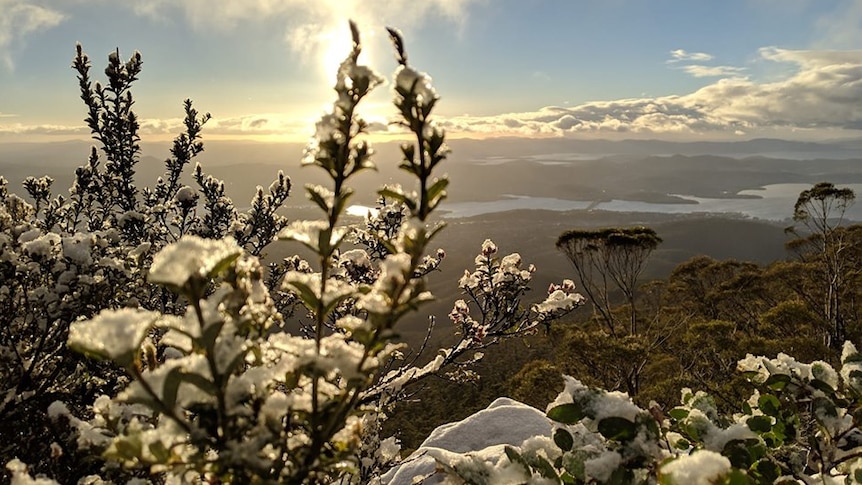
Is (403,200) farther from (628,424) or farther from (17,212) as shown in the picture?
(17,212)

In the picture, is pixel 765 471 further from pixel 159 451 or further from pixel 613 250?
pixel 613 250

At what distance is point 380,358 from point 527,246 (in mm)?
172115

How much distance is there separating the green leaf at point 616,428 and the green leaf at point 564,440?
0.24 meters

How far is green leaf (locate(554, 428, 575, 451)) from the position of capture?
1670 mm

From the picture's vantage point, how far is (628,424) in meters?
1.46

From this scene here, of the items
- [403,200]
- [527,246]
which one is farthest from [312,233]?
[527,246]

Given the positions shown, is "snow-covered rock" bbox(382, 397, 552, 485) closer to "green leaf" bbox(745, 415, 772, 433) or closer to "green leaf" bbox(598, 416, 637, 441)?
"green leaf" bbox(745, 415, 772, 433)

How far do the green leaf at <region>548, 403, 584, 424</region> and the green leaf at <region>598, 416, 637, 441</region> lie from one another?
0.24 feet

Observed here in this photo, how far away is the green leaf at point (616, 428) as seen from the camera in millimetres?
1459

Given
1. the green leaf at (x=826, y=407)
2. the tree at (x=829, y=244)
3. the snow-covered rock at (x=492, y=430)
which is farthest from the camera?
the tree at (x=829, y=244)

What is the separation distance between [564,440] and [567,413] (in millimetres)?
214

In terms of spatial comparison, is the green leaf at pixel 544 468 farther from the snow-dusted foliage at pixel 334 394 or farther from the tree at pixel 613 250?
the tree at pixel 613 250

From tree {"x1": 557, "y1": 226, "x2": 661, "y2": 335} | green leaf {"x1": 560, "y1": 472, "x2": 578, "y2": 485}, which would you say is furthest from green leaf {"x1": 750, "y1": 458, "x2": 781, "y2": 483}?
tree {"x1": 557, "y1": 226, "x2": 661, "y2": 335}

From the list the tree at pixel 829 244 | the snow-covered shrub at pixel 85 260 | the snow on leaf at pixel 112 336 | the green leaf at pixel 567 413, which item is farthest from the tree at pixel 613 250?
the snow on leaf at pixel 112 336
